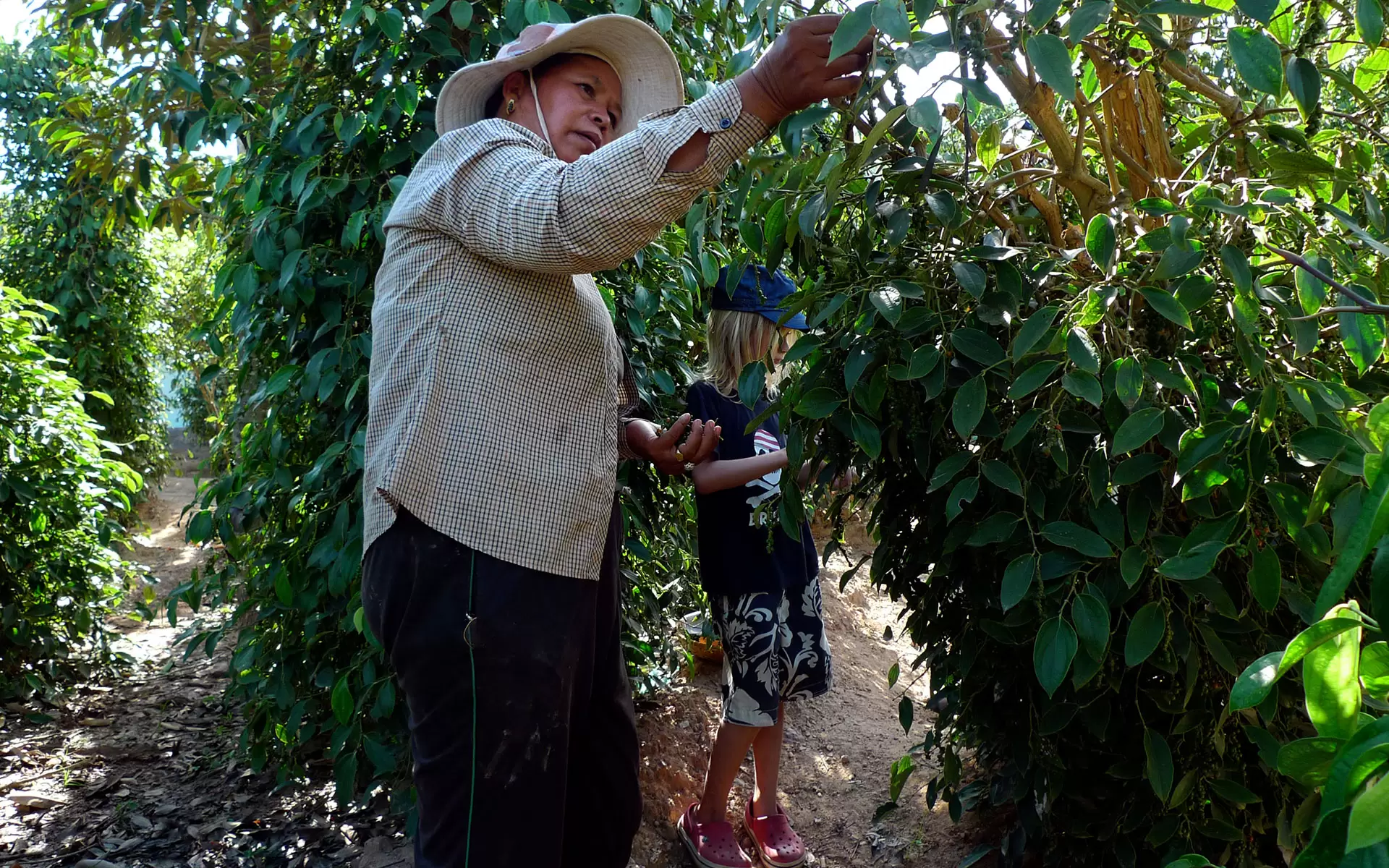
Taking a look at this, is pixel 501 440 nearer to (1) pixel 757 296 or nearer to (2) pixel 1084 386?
(2) pixel 1084 386

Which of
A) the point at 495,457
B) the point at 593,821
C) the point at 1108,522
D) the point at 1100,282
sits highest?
the point at 1100,282

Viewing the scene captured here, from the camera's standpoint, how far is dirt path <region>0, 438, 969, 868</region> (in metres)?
2.72

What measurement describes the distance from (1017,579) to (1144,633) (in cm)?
17

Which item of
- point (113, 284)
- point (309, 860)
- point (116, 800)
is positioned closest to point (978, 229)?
point (309, 860)

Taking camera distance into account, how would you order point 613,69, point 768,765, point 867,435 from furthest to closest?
point 768,765, point 613,69, point 867,435

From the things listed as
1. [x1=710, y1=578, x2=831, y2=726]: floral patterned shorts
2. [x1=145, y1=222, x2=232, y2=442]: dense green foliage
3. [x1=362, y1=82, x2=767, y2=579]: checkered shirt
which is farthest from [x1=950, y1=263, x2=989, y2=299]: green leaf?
[x1=145, y1=222, x2=232, y2=442]: dense green foliage

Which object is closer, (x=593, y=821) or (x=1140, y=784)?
(x=1140, y=784)

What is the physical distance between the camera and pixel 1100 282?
143 cm

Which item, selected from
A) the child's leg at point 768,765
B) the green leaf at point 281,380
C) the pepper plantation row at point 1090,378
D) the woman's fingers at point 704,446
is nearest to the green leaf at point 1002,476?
the pepper plantation row at point 1090,378

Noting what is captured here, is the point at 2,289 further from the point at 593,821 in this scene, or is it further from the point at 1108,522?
the point at 1108,522

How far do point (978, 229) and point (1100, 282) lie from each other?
29cm

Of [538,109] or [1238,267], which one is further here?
[538,109]

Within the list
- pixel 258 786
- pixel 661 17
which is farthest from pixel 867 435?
pixel 258 786

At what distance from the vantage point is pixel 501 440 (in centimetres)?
161
